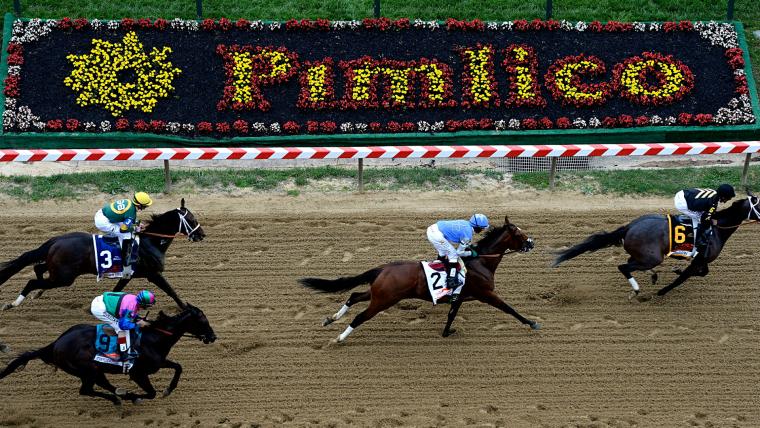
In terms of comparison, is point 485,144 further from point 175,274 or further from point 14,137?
point 14,137

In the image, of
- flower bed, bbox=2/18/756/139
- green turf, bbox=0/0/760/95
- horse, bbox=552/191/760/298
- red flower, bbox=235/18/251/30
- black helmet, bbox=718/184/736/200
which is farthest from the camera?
green turf, bbox=0/0/760/95

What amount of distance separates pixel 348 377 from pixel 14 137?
7938 mm

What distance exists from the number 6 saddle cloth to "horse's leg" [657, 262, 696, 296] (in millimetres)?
330

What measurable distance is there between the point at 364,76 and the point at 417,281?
21.5 ft

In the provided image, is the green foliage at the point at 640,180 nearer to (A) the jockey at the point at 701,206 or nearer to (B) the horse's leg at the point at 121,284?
(A) the jockey at the point at 701,206

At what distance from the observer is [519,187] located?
606 inches


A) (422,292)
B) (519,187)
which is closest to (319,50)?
(519,187)

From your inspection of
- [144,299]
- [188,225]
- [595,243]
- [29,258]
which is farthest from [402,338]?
[29,258]

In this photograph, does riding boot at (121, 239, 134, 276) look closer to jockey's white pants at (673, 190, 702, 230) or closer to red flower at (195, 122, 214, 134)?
red flower at (195, 122, 214, 134)

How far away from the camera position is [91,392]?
10930 millimetres

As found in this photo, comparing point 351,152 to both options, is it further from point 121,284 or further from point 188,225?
point 121,284

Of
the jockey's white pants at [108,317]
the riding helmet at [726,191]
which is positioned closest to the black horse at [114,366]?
the jockey's white pants at [108,317]

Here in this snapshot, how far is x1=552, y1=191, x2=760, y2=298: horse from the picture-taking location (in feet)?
40.8

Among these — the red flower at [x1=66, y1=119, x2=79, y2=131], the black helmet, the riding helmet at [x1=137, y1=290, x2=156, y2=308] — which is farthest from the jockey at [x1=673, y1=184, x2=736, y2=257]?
the red flower at [x1=66, y1=119, x2=79, y2=131]
